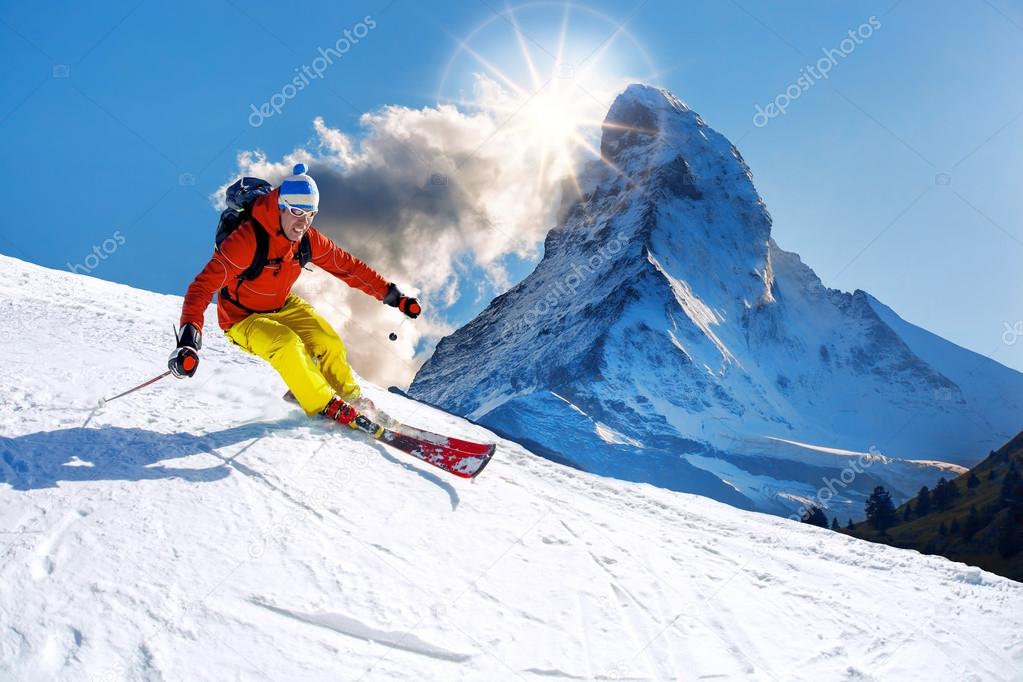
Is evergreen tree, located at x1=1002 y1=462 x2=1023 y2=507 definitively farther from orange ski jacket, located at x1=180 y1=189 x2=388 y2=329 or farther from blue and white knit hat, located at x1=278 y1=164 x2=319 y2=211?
blue and white knit hat, located at x1=278 y1=164 x2=319 y2=211

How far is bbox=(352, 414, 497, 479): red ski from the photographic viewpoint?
5.55 meters

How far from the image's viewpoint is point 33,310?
7562 mm

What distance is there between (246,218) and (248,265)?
16.9 inches

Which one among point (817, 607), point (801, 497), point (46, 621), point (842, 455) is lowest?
point (817, 607)

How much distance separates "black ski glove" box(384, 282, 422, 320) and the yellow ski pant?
0.77m

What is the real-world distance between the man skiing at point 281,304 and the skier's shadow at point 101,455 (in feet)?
2.67

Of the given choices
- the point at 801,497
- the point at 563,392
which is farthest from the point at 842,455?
the point at 563,392

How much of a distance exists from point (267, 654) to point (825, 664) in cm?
320

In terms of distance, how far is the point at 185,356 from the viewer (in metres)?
4.94

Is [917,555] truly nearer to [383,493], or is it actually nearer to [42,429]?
[383,493]

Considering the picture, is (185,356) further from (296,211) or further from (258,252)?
(296,211)

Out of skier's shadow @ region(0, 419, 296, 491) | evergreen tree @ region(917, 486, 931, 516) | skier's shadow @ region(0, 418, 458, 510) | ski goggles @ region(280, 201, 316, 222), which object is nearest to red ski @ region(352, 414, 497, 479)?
skier's shadow @ region(0, 418, 458, 510)

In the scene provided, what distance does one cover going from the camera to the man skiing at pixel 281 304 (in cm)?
564

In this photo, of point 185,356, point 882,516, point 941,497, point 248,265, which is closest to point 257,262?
point 248,265
